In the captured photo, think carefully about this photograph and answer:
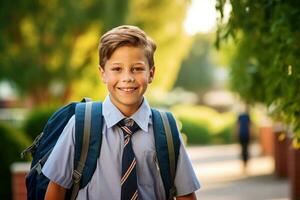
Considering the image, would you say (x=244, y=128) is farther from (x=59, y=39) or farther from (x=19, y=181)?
(x=59, y=39)

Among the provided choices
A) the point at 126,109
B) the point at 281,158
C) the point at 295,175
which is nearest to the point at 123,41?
the point at 126,109

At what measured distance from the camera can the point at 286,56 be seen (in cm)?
573

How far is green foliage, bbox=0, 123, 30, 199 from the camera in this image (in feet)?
36.2

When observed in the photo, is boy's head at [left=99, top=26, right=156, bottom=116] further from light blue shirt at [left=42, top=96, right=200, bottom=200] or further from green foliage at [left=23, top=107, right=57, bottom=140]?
green foliage at [left=23, top=107, right=57, bottom=140]

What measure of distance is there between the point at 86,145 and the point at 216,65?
25071 millimetres

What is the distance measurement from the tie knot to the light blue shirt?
17 mm

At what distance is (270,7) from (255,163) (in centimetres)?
1639

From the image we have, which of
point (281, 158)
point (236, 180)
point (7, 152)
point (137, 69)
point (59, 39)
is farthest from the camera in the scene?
point (59, 39)

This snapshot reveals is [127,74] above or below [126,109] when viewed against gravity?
above

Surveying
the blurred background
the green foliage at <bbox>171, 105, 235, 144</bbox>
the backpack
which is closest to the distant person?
the blurred background

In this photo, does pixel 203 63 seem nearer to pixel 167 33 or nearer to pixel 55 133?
pixel 167 33

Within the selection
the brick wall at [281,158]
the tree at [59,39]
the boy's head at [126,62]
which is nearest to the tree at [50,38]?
the tree at [59,39]

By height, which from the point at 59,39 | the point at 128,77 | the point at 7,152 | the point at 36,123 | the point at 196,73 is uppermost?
the point at 59,39

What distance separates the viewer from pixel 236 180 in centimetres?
1756
